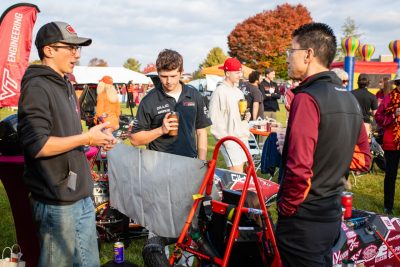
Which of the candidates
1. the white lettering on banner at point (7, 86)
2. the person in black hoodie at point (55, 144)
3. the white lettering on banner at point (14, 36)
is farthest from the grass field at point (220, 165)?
the white lettering on banner at point (14, 36)

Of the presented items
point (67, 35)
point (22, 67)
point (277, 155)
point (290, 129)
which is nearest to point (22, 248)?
point (67, 35)

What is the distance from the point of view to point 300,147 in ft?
7.86

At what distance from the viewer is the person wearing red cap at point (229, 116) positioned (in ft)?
20.2

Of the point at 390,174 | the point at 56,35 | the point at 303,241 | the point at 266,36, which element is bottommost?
the point at 390,174

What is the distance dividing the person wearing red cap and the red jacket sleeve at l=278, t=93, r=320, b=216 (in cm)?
368

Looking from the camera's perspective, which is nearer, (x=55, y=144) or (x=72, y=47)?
(x=55, y=144)

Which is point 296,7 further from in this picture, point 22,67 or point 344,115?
point 344,115

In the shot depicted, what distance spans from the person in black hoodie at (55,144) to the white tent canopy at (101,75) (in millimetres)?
23115

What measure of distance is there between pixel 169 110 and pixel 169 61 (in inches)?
17.9

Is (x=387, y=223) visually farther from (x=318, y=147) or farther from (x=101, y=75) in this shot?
(x=101, y=75)

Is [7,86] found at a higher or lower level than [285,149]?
higher

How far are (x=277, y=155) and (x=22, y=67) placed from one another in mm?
10939

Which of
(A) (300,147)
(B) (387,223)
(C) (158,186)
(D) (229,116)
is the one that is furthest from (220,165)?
(A) (300,147)

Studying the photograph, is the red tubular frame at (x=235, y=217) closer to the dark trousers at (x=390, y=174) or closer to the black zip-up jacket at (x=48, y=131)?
the black zip-up jacket at (x=48, y=131)
